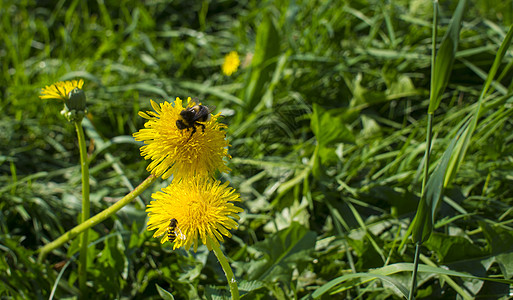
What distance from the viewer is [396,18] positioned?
245cm

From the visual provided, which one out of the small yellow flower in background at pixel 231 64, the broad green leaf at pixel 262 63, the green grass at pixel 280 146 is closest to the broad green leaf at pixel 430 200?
the green grass at pixel 280 146

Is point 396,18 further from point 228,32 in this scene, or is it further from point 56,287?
point 56,287

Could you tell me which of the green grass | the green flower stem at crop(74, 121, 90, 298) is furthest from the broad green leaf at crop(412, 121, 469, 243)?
the green flower stem at crop(74, 121, 90, 298)

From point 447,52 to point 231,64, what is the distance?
158cm

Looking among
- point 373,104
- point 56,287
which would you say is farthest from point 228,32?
point 56,287

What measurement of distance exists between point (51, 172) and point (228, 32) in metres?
1.44

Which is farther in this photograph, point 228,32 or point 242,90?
point 228,32

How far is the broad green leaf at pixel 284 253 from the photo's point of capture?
4.39 feet

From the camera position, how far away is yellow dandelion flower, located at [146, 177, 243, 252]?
937mm

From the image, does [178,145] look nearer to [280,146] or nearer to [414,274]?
[414,274]

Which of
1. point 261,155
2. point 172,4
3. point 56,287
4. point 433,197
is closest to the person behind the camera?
point 433,197

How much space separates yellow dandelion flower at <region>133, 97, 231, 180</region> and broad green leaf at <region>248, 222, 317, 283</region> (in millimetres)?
482

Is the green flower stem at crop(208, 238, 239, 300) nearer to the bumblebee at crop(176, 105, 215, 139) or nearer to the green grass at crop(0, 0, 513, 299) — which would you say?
the green grass at crop(0, 0, 513, 299)

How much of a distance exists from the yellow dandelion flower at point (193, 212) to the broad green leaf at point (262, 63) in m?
1.25
